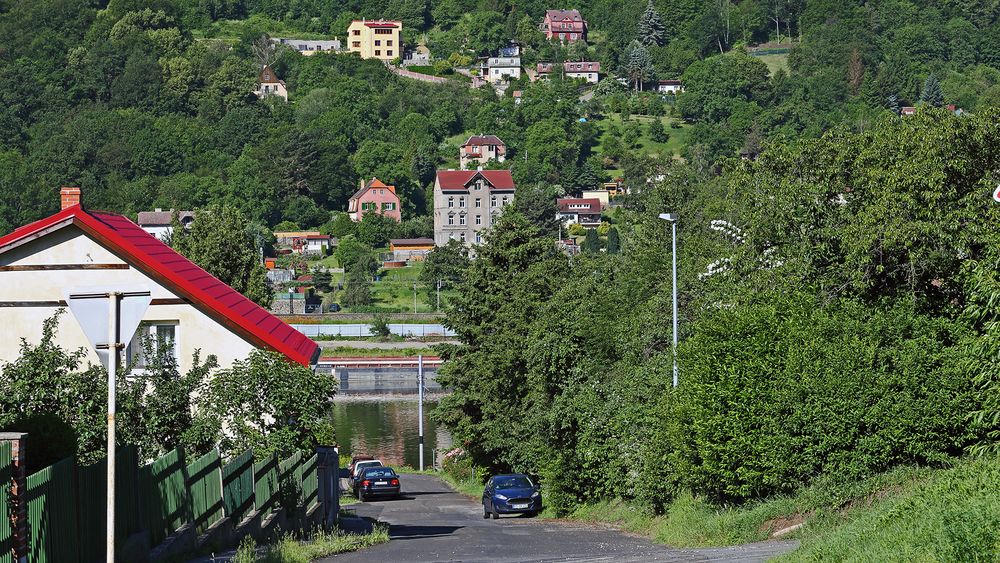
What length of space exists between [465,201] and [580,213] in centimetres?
1680

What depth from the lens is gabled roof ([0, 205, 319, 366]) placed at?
26.4 metres

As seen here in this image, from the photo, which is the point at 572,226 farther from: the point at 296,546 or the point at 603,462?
the point at 296,546

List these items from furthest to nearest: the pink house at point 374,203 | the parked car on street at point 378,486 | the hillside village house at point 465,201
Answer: the pink house at point 374,203, the hillside village house at point 465,201, the parked car on street at point 378,486

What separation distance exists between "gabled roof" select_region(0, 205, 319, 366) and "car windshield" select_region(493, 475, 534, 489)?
10338mm

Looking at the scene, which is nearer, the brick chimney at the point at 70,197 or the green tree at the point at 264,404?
the green tree at the point at 264,404

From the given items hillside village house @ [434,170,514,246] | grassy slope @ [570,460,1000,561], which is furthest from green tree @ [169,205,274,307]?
hillside village house @ [434,170,514,246]

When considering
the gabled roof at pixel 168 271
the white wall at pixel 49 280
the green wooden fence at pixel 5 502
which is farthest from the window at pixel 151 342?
the green wooden fence at pixel 5 502

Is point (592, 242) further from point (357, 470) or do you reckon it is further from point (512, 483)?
point (512, 483)

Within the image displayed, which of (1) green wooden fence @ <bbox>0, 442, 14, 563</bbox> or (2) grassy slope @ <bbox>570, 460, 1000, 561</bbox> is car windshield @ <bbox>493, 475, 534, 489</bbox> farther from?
(1) green wooden fence @ <bbox>0, 442, 14, 563</bbox>

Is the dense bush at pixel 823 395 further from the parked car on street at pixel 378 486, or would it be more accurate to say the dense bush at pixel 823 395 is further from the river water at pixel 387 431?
the river water at pixel 387 431

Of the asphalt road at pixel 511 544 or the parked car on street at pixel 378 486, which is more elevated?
the asphalt road at pixel 511 544

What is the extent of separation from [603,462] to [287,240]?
6074 inches

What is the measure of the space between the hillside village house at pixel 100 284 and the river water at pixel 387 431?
41573mm

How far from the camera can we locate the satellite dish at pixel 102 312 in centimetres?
1210
